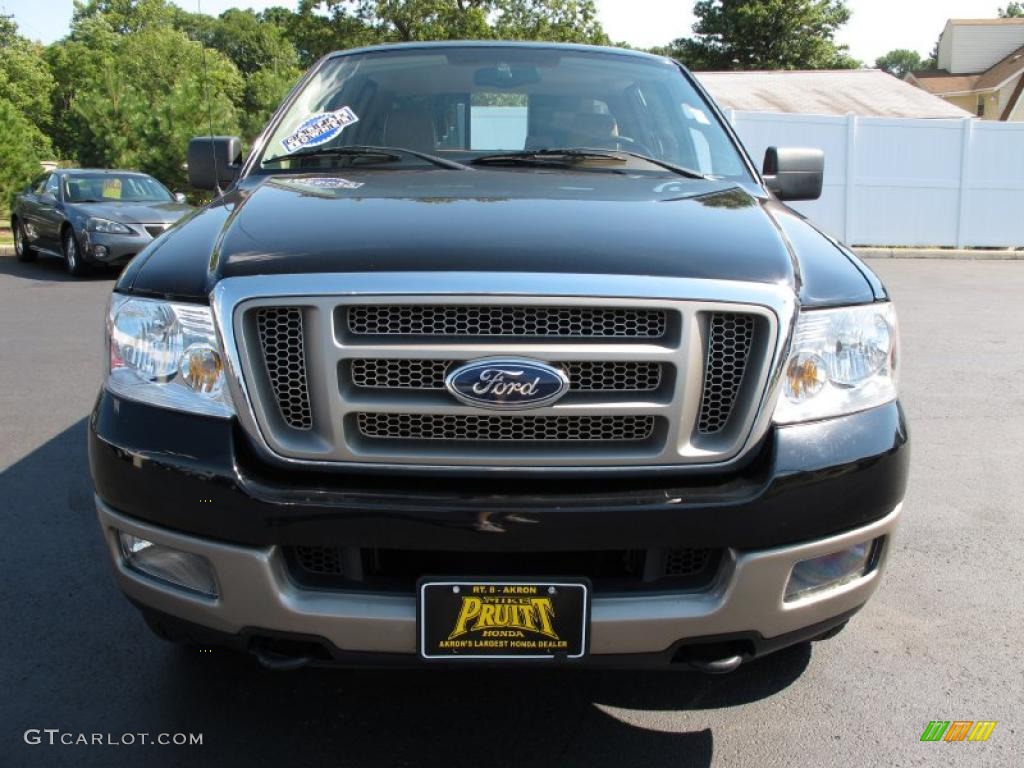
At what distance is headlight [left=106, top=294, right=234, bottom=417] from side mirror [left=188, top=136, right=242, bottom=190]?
1.64 metres

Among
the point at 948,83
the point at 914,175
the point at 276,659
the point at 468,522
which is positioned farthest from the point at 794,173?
the point at 948,83

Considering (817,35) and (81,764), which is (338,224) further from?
(817,35)

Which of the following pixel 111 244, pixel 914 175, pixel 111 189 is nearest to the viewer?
pixel 111 244

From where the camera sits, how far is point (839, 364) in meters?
2.27

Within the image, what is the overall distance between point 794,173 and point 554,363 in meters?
2.07

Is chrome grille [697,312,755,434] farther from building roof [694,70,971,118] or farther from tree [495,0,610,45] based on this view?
tree [495,0,610,45]

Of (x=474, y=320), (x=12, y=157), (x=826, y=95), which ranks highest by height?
(x=826, y=95)

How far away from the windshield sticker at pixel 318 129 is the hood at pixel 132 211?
33.6 ft

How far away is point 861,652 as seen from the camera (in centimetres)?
305

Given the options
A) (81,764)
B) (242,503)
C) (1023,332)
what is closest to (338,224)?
(242,503)

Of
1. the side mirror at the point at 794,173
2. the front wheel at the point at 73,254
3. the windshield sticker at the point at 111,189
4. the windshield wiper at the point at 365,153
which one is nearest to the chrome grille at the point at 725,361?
the windshield wiper at the point at 365,153

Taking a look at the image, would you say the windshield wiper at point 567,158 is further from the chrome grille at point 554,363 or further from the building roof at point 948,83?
the building roof at point 948,83

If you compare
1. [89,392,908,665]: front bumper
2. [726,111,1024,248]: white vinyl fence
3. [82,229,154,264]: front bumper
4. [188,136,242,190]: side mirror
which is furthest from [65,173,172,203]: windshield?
[89,392,908,665]: front bumper

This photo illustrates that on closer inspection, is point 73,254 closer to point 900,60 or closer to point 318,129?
point 318,129
